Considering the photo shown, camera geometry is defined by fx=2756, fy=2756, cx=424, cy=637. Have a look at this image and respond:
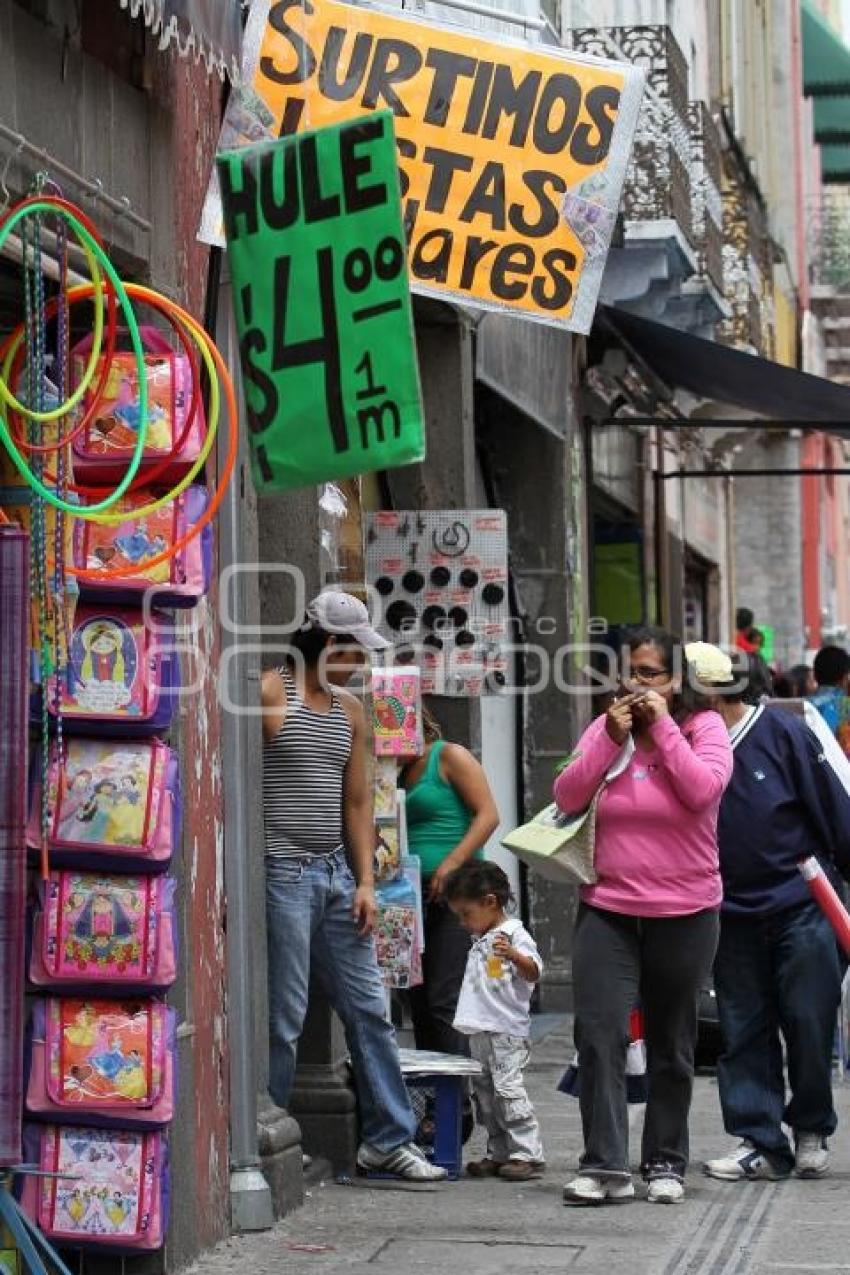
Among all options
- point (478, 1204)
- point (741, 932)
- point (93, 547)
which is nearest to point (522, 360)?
point (741, 932)

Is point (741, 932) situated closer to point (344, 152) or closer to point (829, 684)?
point (344, 152)

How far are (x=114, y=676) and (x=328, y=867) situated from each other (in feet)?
7.00

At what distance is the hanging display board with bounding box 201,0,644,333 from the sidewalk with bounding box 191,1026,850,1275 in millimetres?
3038

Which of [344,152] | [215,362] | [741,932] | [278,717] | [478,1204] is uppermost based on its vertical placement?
[344,152]

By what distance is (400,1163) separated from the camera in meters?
9.56

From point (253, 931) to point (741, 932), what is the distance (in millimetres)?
2014

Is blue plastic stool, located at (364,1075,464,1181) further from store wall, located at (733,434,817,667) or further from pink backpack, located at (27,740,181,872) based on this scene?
store wall, located at (733,434,817,667)

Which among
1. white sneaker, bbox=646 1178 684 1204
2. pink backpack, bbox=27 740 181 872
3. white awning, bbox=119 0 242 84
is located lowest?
white sneaker, bbox=646 1178 684 1204

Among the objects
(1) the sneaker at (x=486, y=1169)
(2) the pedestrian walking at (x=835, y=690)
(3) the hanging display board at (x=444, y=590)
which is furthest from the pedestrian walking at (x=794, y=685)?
(1) the sneaker at (x=486, y=1169)

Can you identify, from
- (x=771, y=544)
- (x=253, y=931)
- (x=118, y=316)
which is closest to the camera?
(x=118, y=316)

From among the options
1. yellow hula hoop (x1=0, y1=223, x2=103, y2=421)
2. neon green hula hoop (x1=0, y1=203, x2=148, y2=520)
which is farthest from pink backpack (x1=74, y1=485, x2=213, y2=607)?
yellow hula hoop (x1=0, y1=223, x2=103, y2=421)

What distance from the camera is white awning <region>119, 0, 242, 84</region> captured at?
735 cm

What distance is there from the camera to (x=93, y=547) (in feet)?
24.0

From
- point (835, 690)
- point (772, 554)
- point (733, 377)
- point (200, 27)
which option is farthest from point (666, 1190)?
point (772, 554)
